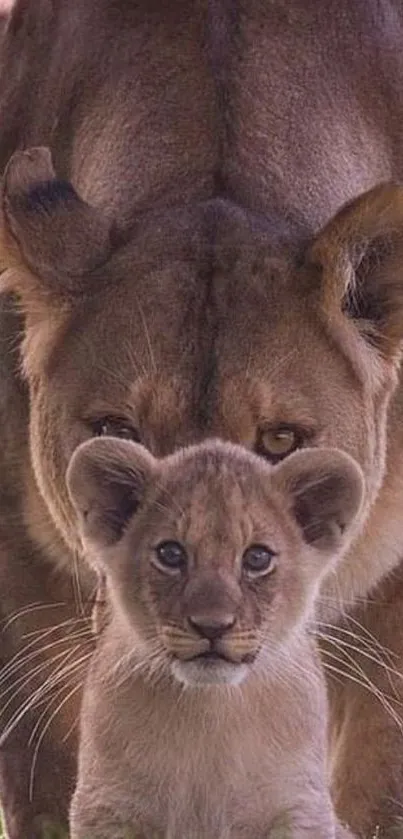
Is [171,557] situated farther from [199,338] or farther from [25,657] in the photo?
[25,657]

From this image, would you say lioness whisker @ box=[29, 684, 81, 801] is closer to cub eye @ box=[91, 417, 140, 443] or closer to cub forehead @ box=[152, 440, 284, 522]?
cub eye @ box=[91, 417, 140, 443]

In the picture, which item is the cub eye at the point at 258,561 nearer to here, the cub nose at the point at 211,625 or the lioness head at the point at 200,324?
the cub nose at the point at 211,625

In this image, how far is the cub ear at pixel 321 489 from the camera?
4609 millimetres

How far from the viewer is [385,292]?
5.19 m

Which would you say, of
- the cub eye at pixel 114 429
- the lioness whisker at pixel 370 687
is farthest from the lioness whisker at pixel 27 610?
the cub eye at pixel 114 429

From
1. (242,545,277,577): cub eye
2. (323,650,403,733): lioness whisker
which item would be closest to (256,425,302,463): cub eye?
(242,545,277,577): cub eye

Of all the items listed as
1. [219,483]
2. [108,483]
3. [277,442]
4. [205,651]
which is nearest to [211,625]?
[205,651]

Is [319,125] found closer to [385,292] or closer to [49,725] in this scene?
[385,292]

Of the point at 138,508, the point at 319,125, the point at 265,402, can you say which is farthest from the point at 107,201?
the point at 138,508

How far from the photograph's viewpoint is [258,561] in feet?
14.6

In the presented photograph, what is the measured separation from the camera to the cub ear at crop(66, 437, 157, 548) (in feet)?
15.1

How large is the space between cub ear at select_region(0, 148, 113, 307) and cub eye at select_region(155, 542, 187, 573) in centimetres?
88

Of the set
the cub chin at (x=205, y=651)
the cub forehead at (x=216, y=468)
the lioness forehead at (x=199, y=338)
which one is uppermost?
the lioness forehead at (x=199, y=338)

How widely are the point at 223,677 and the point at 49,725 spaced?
46.4 inches
